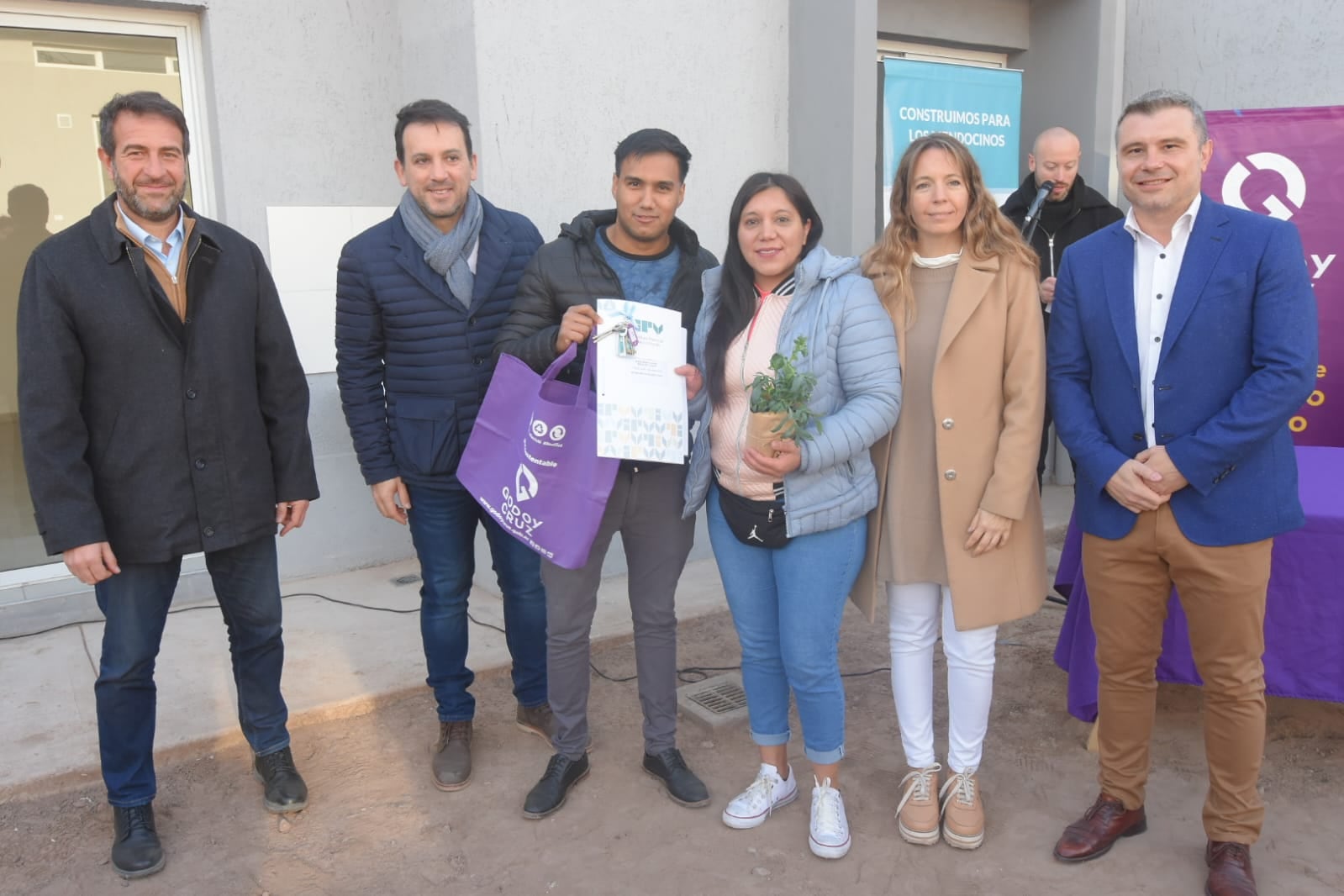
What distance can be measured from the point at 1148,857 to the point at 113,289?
11.6ft

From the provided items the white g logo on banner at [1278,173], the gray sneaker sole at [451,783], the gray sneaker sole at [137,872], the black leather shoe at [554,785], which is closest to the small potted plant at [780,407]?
the black leather shoe at [554,785]

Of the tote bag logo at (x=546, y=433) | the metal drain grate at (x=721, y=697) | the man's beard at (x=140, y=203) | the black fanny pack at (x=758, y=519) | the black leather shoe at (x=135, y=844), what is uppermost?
the man's beard at (x=140, y=203)

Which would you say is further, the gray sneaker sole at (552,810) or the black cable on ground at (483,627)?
the black cable on ground at (483,627)

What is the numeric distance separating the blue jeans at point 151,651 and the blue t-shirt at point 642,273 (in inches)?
57.1

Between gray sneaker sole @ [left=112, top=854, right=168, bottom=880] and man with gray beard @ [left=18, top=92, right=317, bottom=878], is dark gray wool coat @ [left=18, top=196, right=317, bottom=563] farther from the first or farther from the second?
gray sneaker sole @ [left=112, top=854, right=168, bottom=880]

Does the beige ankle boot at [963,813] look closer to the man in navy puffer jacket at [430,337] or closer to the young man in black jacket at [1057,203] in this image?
the man in navy puffer jacket at [430,337]

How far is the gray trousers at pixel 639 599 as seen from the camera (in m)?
3.32

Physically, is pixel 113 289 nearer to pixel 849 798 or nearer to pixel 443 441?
pixel 443 441

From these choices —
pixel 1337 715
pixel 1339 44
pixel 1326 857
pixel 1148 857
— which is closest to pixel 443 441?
pixel 1148 857

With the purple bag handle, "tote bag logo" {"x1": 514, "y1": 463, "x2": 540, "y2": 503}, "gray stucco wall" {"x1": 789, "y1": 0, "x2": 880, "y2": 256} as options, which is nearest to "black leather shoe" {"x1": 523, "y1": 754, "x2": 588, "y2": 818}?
"tote bag logo" {"x1": 514, "y1": 463, "x2": 540, "y2": 503}

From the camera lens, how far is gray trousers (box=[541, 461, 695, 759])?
3322 mm

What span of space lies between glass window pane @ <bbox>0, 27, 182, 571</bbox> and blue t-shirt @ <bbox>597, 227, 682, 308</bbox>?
10.9ft

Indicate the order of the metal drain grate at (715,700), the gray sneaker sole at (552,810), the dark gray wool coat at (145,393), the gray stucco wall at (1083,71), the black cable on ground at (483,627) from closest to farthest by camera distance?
the dark gray wool coat at (145,393) < the gray sneaker sole at (552,810) < the metal drain grate at (715,700) < the black cable on ground at (483,627) < the gray stucco wall at (1083,71)

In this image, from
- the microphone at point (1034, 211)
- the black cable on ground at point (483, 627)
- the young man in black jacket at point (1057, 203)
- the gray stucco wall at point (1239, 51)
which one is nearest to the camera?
the black cable on ground at point (483, 627)
